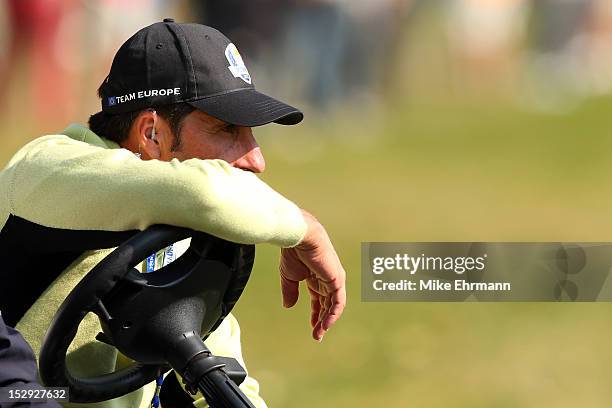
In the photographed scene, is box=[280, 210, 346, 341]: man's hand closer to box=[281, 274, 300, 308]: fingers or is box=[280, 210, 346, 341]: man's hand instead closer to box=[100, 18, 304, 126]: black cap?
box=[281, 274, 300, 308]: fingers

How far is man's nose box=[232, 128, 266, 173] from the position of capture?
2.12 metres

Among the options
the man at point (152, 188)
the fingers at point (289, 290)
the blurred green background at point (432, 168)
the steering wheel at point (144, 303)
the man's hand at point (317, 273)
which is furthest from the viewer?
the blurred green background at point (432, 168)

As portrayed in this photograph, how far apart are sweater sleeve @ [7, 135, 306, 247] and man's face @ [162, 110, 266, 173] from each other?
276 millimetres

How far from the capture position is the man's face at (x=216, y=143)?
211cm

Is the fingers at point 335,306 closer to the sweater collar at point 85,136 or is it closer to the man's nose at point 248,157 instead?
the man's nose at point 248,157

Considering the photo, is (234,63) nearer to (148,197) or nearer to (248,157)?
(248,157)

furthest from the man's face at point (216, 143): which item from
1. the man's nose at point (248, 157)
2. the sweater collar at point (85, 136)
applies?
the sweater collar at point (85, 136)

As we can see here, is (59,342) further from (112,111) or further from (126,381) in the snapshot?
(112,111)

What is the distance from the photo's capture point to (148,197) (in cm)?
170

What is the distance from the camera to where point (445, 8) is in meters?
4.27

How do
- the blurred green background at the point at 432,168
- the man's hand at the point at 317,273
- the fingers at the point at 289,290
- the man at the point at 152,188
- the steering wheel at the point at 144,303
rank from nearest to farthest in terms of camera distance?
the steering wheel at the point at 144,303 < the man at the point at 152,188 < the man's hand at the point at 317,273 < the fingers at the point at 289,290 < the blurred green background at the point at 432,168

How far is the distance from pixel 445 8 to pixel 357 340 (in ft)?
4.12

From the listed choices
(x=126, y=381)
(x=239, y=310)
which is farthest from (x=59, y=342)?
(x=239, y=310)

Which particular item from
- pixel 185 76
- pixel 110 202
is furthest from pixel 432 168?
pixel 110 202
